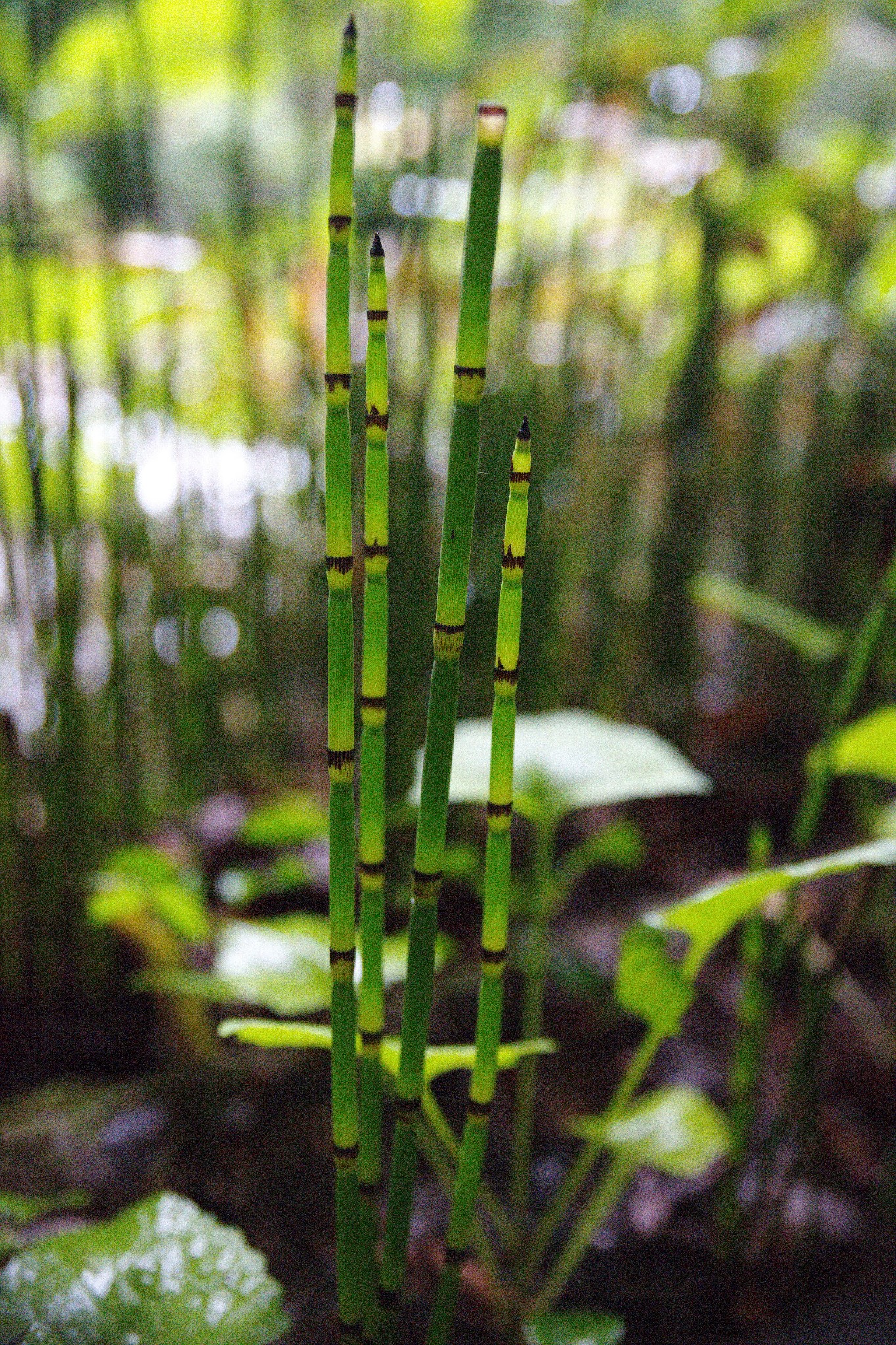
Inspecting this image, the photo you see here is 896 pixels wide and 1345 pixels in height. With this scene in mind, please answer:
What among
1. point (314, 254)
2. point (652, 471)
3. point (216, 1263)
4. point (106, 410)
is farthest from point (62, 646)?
point (652, 471)

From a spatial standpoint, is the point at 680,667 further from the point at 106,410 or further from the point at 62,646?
the point at 106,410

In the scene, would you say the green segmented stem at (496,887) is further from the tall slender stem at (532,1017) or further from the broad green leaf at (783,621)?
the broad green leaf at (783,621)

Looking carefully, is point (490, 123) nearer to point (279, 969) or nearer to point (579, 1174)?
point (279, 969)

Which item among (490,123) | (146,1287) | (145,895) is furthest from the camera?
(145,895)

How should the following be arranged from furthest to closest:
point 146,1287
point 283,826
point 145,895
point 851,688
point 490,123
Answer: point 283,826, point 145,895, point 851,688, point 146,1287, point 490,123

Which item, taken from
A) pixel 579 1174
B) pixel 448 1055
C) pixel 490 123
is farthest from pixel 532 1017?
pixel 490 123

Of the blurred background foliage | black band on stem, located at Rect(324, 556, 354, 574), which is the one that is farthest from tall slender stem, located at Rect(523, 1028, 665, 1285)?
the blurred background foliage
